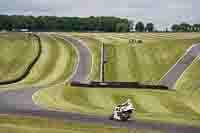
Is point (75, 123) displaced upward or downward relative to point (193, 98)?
upward

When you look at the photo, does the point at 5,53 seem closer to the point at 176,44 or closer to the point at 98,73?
the point at 98,73

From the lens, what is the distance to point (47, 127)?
28.7 metres

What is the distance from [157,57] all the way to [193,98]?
47.5 m

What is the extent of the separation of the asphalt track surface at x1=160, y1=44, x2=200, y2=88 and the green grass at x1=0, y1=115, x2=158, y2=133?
56317 millimetres

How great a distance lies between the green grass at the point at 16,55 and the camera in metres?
94.6

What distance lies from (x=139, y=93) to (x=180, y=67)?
41065 mm

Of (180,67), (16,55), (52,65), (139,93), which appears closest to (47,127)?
(139,93)

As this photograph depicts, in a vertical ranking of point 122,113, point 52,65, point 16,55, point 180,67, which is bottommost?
point 180,67

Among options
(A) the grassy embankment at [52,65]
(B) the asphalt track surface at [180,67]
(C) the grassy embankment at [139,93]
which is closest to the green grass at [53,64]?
(A) the grassy embankment at [52,65]

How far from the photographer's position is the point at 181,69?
10044 centimetres

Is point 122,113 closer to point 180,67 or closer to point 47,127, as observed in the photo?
point 47,127

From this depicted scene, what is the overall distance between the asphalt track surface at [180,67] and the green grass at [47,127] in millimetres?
56317

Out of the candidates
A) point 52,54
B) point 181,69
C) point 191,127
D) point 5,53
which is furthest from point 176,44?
point 191,127

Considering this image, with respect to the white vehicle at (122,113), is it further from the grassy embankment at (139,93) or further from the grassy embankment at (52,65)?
the grassy embankment at (52,65)
